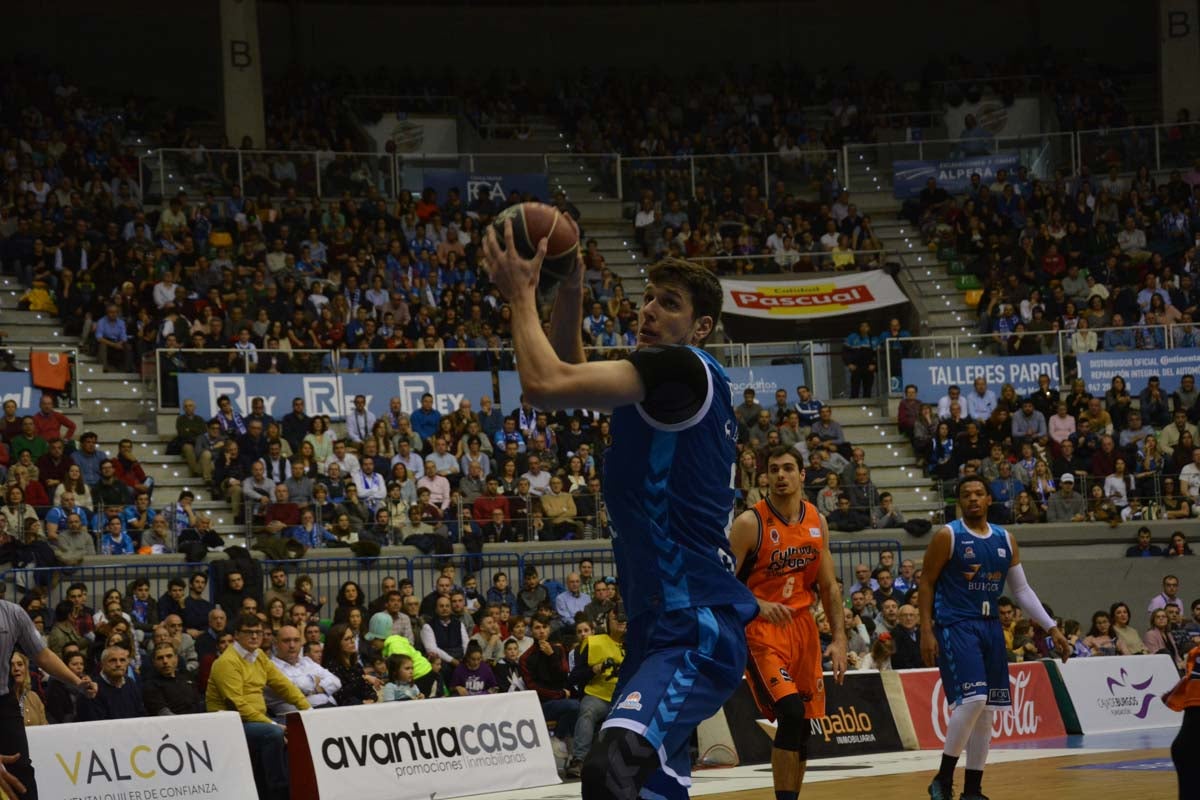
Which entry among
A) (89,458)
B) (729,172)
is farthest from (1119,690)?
(729,172)

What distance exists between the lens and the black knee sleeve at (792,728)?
9.66 meters

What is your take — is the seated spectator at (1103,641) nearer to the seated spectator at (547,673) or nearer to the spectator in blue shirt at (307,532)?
the seated spectator at (547,673)

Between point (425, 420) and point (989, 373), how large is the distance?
9.70 m

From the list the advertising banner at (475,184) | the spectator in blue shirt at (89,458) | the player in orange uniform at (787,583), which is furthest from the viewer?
the advertising banner at (475,184)

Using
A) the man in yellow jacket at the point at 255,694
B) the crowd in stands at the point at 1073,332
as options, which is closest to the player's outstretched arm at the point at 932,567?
the man in yellow jacket at the point at 255,694

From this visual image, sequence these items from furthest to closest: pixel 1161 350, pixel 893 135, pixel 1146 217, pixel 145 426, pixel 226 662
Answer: pixel 893 135 → pixel 1146 217 → pixel 1161 350 → pixel 145 426 → pixel 226 662

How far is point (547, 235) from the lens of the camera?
5242 mm

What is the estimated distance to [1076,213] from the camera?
105 feet

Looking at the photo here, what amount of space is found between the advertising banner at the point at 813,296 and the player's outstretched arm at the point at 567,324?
24.1 meters

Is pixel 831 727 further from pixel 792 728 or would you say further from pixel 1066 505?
pixel 1066 505

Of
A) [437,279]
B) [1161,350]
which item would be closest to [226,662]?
[437,279]

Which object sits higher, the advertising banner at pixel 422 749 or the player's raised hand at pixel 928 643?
the player's raised hand at pixel 928 643

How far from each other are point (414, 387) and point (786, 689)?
52.9 ft

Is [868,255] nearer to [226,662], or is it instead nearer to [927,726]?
[927,726]
